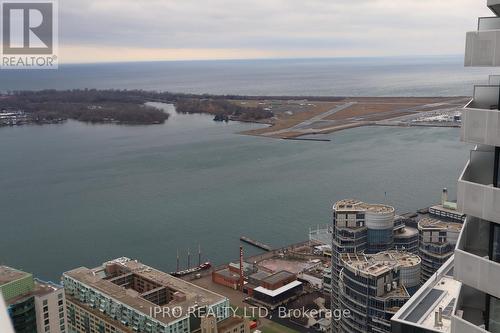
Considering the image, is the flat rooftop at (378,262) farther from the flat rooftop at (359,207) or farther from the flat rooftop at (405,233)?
the flat rooftop at (405,233)

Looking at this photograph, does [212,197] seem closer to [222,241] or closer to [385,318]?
[222,241]

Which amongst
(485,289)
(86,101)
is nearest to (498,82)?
(485,289)

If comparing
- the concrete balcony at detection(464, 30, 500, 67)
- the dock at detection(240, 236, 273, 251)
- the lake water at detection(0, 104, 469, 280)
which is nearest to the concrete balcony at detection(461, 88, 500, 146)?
the concrete balcony at detection(464, 30, 500, 67)

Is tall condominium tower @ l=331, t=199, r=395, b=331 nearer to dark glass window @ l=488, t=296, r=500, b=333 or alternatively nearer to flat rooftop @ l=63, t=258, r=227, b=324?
flat rooftop @ l=63, t=258, r=227, b=324

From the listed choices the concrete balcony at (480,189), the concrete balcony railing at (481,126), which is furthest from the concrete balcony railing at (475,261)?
the concrete balcony railing at (481,126)

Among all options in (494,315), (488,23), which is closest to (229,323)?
(494,315)

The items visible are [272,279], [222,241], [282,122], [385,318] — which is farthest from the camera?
[282,122]

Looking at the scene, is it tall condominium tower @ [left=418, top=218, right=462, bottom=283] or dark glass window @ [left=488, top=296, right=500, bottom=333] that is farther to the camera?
tall condominium tower @ [left=418, top=218, right=462, bottom=283]
